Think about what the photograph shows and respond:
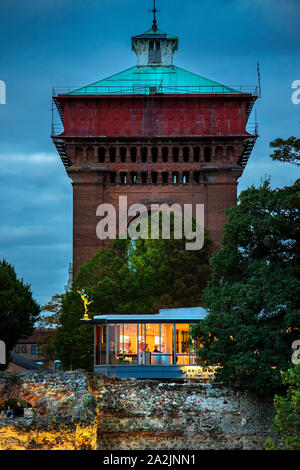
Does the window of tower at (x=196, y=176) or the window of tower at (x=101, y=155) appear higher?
the window of tower at (x=101, y=155)

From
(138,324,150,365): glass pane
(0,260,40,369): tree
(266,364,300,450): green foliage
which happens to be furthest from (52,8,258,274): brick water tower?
(266,364,300,450): green foliage

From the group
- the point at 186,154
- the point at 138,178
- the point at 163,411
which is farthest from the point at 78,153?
the point at 163,411

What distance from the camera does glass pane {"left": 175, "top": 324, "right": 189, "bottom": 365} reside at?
34.2 metres

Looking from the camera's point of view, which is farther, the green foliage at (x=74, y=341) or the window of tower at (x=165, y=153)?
the window of tower at (x=165, y=153)

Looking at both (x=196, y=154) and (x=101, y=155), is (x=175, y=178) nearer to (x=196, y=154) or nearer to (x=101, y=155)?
(x=196, y=154)

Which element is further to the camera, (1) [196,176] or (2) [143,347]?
(1) [196,176]

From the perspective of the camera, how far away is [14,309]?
48.3 m

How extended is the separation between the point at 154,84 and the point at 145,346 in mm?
28304

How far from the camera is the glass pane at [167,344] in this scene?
34.2 meters

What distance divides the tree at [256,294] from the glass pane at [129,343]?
16.2 feet

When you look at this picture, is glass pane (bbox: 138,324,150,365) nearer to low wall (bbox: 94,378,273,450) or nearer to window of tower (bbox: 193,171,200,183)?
low wall (bbox: 94,378,273,450)

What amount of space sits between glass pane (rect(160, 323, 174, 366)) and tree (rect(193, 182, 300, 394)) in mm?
4195

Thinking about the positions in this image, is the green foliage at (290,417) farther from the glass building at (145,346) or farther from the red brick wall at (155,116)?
the red brick wall at (155,116)

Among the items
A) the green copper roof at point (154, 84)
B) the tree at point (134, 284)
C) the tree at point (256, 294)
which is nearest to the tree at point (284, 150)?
the tree at point (256, 294)
